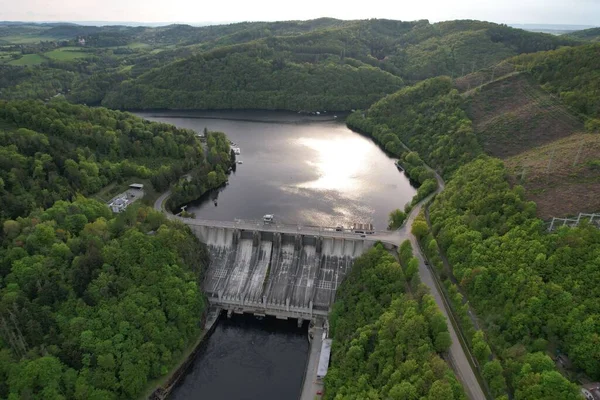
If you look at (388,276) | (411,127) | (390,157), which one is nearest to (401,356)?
(388,276)

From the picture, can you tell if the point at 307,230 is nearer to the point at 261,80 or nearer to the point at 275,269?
the point at 275,269

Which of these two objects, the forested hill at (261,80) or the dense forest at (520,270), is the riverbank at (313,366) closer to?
the dense forest at (520,270)

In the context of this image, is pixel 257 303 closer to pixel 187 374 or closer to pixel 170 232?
pixel 187 374

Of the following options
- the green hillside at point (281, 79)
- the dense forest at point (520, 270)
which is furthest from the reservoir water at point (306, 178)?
the green hillside at point (281, 79)

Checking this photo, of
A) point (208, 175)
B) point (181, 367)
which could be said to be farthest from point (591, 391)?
point (208, 175)

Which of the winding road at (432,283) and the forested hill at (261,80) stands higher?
the forested hill at (261,80)
